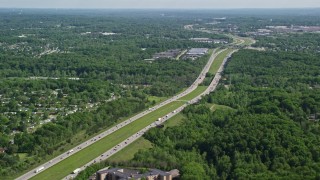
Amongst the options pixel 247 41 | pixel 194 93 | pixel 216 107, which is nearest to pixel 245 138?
pixel 216 107

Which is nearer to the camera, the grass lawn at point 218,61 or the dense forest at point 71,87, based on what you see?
the dense forest at point 71,87

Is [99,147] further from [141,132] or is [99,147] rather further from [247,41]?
[247,41]

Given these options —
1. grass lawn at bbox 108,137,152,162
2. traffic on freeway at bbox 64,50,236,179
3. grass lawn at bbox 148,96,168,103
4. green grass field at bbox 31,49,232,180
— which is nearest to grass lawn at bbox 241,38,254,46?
traffic on freeway at bbox 64,50,236,179

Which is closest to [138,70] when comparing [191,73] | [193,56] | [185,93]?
[191,73]

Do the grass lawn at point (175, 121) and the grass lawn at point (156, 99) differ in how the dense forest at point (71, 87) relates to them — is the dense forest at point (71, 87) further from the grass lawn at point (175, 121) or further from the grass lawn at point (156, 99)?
the grass lawn at point (175, 121)

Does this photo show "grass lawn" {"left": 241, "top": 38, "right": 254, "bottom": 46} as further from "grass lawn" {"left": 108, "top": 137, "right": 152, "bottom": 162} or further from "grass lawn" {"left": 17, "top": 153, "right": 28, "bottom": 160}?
"grass lawn" {"left": 17, "top": 153, "right": 28, "bottom": 160}

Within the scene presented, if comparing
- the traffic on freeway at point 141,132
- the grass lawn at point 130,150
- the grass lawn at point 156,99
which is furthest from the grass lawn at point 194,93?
the grass lawn at point 130,150
